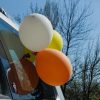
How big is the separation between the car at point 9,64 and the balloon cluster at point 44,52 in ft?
0.58

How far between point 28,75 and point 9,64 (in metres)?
0.38

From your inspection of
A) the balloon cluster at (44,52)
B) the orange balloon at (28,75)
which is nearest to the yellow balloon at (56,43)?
the balloon cluster at (44,52)

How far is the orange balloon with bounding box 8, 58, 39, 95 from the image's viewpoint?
3049 millimetres

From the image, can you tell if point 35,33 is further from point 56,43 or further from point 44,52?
point 56,43

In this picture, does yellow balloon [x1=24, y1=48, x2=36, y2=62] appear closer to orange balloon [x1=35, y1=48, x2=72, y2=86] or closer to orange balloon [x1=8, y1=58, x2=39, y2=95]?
orange balloon [x1=8, y1=58, x2=39, y2=95]

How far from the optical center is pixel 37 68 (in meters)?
3.20

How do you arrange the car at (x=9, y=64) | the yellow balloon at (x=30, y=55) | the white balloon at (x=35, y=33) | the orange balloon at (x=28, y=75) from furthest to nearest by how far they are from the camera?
1. the yellow balloon at (x=30, y=55)
2. the white balloon at (x=35, y=33)
3. the orange balloon at (x=28, y=75)
4. the car at (x=9, y=64)

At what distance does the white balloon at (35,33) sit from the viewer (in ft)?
10.6

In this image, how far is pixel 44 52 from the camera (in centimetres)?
320

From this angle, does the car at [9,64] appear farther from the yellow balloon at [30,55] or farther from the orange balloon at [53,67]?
the orange balloon at [53,67]

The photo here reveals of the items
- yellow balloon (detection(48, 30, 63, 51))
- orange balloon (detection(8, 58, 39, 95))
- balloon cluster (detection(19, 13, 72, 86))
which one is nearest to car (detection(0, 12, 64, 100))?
orange balloon (detection(8, 58, 39, 95))

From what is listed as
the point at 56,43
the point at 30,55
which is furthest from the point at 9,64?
the point at 56,43

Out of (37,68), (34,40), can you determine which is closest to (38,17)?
(34,40)

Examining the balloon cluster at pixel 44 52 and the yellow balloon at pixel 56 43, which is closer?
the balloon cluster at pixel 44 52
